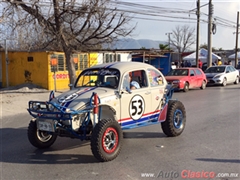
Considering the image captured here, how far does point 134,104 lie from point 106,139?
1255 millimetres

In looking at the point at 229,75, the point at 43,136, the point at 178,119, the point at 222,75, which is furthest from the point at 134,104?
the point at 229,75

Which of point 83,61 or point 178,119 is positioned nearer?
point 178,119

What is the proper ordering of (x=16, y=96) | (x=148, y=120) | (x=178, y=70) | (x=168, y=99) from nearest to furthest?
(x=148, y=120) < (x=168, y=99) < (x=16, y=96) < (x=178, y=70)

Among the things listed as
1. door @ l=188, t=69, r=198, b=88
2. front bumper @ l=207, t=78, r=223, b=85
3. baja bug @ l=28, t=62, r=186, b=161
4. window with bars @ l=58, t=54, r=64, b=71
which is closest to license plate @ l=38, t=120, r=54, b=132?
baja bug @ l=28, t=62, r=186, b=161

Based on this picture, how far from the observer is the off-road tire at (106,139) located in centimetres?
618

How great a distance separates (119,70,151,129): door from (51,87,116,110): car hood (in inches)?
14.5

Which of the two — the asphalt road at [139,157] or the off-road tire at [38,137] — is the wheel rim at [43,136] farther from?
the asphalt road at [139,157]

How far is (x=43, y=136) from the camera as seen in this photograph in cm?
743

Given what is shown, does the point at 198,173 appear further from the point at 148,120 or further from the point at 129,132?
the point at 129,132

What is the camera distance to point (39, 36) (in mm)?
19078

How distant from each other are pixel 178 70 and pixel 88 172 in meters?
16.9

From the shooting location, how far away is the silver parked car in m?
24.0

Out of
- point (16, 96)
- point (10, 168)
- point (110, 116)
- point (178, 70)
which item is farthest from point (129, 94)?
point (178, 70)

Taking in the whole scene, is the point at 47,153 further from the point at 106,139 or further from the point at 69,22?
the point at 69,22
